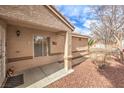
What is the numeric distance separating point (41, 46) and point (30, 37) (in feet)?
4.55

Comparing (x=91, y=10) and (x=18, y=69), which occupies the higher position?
(x=91, y=10)

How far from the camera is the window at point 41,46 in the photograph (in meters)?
9.09

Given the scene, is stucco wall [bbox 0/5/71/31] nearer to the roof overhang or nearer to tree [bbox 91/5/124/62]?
the roof overhang

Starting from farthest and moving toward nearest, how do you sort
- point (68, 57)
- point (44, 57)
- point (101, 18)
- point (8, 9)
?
point (101, 18) < point (44, 57) < point (68, 57) < point (8, 9)

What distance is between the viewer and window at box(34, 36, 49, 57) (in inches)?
358

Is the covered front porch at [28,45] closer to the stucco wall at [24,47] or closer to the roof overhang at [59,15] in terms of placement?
the stucco wall at [24,47]

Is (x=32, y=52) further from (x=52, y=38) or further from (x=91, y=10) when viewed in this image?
(x=91, y=10)

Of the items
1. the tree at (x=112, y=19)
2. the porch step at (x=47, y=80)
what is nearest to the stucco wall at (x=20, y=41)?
the porch step at (x=47, y=80)

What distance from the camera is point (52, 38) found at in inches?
414

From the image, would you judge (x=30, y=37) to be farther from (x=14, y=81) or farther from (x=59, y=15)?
(x=14, y=81)

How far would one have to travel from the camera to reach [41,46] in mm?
9656

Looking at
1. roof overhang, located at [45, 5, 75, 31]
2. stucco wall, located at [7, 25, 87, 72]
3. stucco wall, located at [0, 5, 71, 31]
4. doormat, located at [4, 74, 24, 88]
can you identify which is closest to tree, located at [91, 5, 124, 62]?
roof overhang, located at [45, 5, 75, 31]
